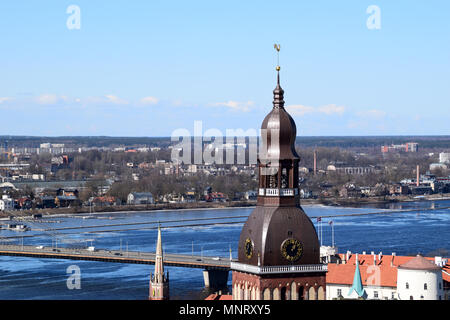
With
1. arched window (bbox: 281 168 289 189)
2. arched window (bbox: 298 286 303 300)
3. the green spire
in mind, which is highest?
arched window (bbox: 281 168 289 189)

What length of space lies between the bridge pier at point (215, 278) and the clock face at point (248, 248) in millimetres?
30540

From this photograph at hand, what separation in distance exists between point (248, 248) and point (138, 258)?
35452mm

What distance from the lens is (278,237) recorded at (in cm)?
1645

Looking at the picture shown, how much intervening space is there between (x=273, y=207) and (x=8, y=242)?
50856 mm

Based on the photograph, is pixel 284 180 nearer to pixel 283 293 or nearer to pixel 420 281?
pixel 283 293

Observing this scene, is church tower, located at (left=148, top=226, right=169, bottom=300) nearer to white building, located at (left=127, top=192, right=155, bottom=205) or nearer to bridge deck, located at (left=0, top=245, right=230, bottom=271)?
bridge deck, located at (left=0, top=245, right=230, bottom=271)

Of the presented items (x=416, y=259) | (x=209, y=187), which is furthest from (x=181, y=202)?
(x=416, y=259)

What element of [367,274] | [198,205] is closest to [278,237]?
[367,274]

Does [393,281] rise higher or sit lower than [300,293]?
lower

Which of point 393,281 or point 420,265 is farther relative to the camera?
point 393,281

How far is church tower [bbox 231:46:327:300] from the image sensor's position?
53.9ft

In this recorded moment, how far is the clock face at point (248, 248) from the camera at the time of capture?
16.6 m

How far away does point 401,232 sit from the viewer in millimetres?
68000

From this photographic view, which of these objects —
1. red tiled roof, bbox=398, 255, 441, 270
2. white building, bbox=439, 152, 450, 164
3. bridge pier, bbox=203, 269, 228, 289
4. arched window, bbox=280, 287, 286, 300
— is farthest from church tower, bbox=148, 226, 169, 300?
white building, bbox=439, 152, 450, 164
